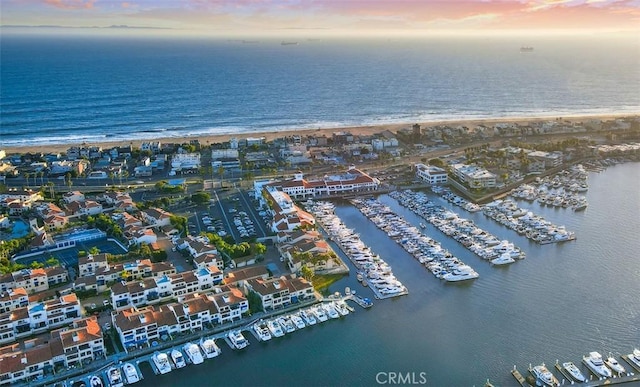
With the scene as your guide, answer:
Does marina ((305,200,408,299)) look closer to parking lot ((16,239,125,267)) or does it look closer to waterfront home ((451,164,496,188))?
waterfront home ((451,164,496,188))


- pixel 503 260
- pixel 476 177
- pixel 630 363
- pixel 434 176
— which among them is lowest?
pixel 630 363

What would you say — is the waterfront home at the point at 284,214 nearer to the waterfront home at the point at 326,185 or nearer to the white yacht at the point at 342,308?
the waterfront home at the point at 326,185

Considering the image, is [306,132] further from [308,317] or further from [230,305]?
[230,305]

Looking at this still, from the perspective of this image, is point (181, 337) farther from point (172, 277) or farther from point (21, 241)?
point (21, 241)

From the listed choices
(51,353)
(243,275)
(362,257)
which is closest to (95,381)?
(51,353)

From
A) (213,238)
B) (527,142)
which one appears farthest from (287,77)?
(213,238)
